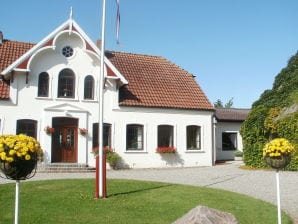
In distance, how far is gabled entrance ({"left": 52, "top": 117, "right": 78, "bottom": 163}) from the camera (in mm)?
21344

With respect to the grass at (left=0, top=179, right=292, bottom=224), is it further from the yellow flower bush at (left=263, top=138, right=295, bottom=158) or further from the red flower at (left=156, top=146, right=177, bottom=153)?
the red flower at (left=156, top=146, right=177, bottom=153)

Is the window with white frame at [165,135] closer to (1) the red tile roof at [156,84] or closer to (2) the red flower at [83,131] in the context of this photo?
(1) the red tile roof at [156,84]

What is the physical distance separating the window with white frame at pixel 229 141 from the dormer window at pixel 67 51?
15.5m

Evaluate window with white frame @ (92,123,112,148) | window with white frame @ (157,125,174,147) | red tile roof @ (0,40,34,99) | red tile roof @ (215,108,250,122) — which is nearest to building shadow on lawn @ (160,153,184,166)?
window with white frame @ (157,125,174,147)

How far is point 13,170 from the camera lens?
6387mm

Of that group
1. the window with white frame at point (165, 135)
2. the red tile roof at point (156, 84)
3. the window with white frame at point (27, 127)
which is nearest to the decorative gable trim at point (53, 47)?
the red tile roof at point (156, 84)

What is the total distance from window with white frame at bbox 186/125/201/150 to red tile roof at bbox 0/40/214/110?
1.37 meters

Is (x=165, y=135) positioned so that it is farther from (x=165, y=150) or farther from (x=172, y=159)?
(x=172, y=159)

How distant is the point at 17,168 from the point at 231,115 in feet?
95.7

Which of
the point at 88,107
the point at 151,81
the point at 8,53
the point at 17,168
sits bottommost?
the point at 17,168

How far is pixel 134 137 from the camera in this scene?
23328 millimetres

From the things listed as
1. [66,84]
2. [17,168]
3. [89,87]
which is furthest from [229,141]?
[17,168]

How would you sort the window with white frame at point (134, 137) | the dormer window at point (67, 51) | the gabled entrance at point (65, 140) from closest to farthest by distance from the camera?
1. the gabled entrance at point (65, 140)
2. the dormer window at point (67, 51)
3. the window with white frame at point (134, 137)

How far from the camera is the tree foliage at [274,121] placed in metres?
20.3
